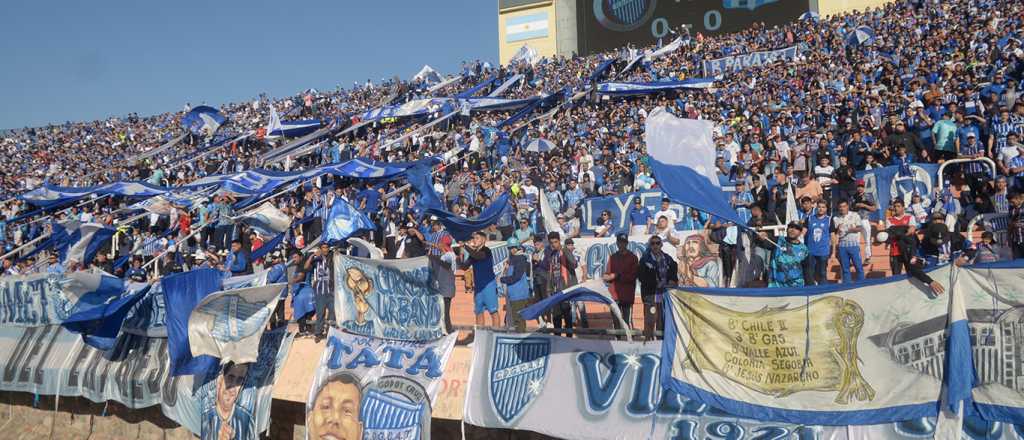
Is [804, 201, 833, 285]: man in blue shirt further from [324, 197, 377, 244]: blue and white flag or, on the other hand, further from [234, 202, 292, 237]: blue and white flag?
[234, 202, 292, 237]: blue and white flag

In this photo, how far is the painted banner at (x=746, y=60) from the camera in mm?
26375

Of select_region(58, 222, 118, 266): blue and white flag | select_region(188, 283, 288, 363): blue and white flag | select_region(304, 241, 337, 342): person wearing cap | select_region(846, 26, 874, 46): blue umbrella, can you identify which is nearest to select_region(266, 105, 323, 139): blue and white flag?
select_region(58, 222, 118, 266): blue and white flag

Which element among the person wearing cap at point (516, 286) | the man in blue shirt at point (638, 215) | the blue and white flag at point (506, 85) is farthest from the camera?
the blue and white flag at point (506, 85)

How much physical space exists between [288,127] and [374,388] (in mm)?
26928

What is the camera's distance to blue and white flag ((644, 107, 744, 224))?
834 centimetres

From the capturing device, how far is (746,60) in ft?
89.0

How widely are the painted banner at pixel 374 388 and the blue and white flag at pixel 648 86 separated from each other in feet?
60.7

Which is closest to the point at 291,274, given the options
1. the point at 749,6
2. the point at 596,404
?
A: the point at 596,404

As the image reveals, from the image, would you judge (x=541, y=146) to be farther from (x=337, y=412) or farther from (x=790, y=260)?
(x=790, y=260)

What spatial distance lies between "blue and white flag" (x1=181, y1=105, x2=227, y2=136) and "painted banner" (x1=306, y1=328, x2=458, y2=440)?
29.7 metres

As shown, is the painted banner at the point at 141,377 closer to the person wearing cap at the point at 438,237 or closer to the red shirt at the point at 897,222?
the person wearing cap at the point at 438,237

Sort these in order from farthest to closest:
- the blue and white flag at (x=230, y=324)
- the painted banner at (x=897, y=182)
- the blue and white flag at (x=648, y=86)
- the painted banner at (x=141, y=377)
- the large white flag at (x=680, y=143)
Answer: the blue and white flag at (x=648, y=86) → the painted banner at (x=897, y=182) → the painted banner at (x=141, y=377) → the blue and white flag at (x=230, y=324) → the large white flag at (x=680, y=143)

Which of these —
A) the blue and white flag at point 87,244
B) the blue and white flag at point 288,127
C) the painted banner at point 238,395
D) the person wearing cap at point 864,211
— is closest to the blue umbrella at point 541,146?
the blue and white flag at point 87,244

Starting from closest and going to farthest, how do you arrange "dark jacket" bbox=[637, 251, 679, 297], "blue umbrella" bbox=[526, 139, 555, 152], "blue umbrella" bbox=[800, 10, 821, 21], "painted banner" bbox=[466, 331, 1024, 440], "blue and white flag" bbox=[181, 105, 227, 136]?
"painted banner" bbox=[466, 331, 1024, 440] < "dark jacket" bbox=[637, 251, 679, 297] < "blue umbrella" bbox=[526, 139, 555, 152] < "blue umbrella" bbox=[800, 10, 821, 21] < "blue and white flag" bbox=[181, 105, 227, 136]
